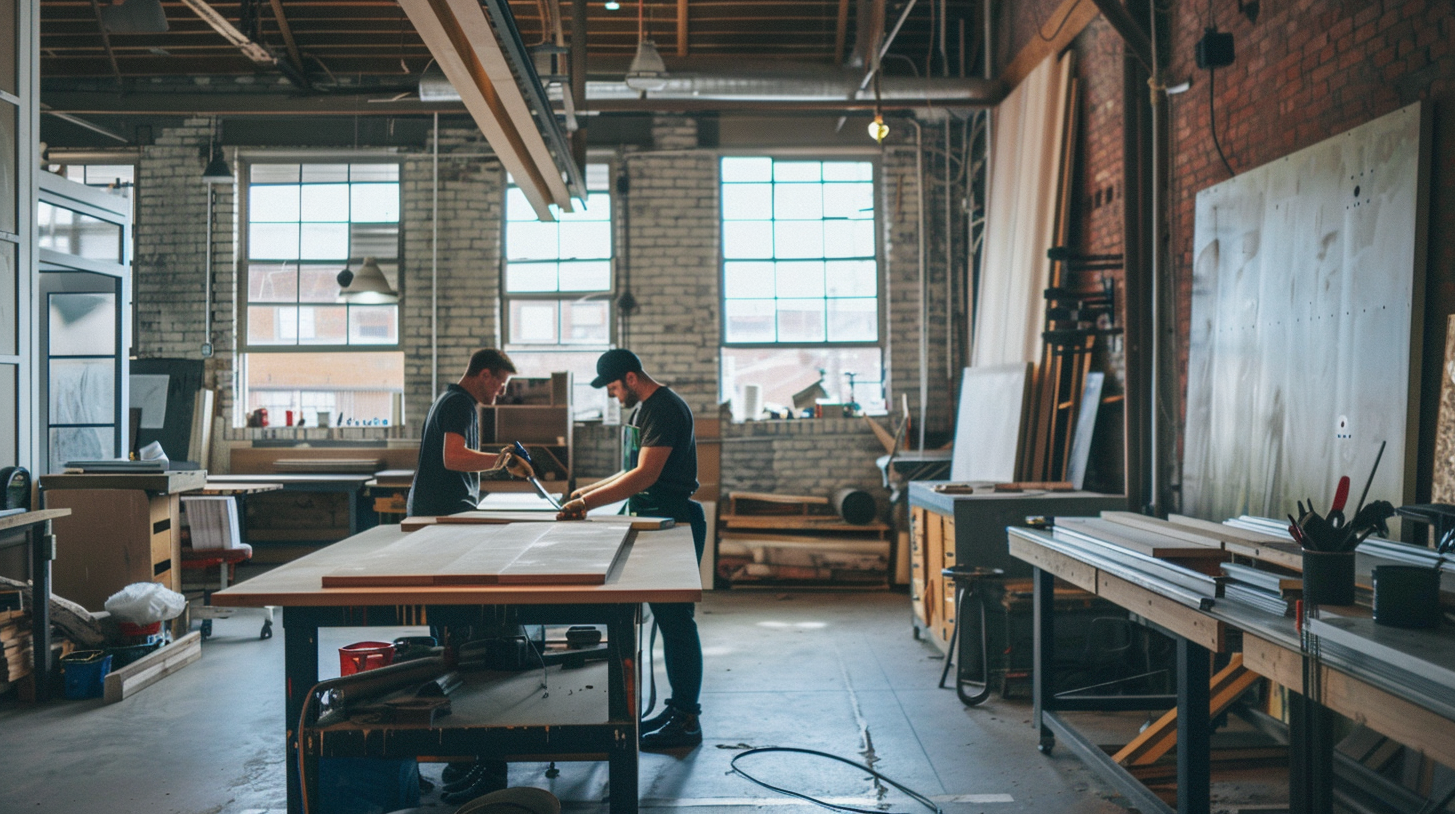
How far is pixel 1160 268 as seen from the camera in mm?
4469

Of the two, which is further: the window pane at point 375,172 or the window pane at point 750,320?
the window pane at point 375,172

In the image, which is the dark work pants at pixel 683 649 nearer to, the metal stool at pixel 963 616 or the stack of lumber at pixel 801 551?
the metal stool at pixel 963 616

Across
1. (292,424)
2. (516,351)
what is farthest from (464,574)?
(292,424)

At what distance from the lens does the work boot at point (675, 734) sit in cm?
358

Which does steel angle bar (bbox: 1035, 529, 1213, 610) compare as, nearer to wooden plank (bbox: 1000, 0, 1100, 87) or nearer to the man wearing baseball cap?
the man wearing baseball cap

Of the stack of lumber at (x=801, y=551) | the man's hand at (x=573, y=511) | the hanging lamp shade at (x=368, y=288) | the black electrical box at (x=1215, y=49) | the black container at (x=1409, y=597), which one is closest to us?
the black container at (x=1409, y=597)

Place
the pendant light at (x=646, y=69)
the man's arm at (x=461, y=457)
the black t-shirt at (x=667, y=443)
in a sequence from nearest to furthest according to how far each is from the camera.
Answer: the black t-shirt at (x=667, y=443) → the man's arm at (x=461, y=457) → the pendant light at (x=646, y=69)

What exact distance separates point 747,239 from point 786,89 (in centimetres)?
155

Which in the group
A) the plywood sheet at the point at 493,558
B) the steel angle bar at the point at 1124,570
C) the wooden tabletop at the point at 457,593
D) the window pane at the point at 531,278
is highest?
the window pane at the point at 531,278

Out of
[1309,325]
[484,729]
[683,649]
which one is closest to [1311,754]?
[484,729]

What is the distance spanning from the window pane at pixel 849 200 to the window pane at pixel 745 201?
0.51 metres

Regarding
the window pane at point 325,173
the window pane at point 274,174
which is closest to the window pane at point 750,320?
the window pane at point 325,173

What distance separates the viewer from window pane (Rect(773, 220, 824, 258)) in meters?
7.77

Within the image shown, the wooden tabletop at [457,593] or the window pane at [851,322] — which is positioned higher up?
the window pane at [851,322]
